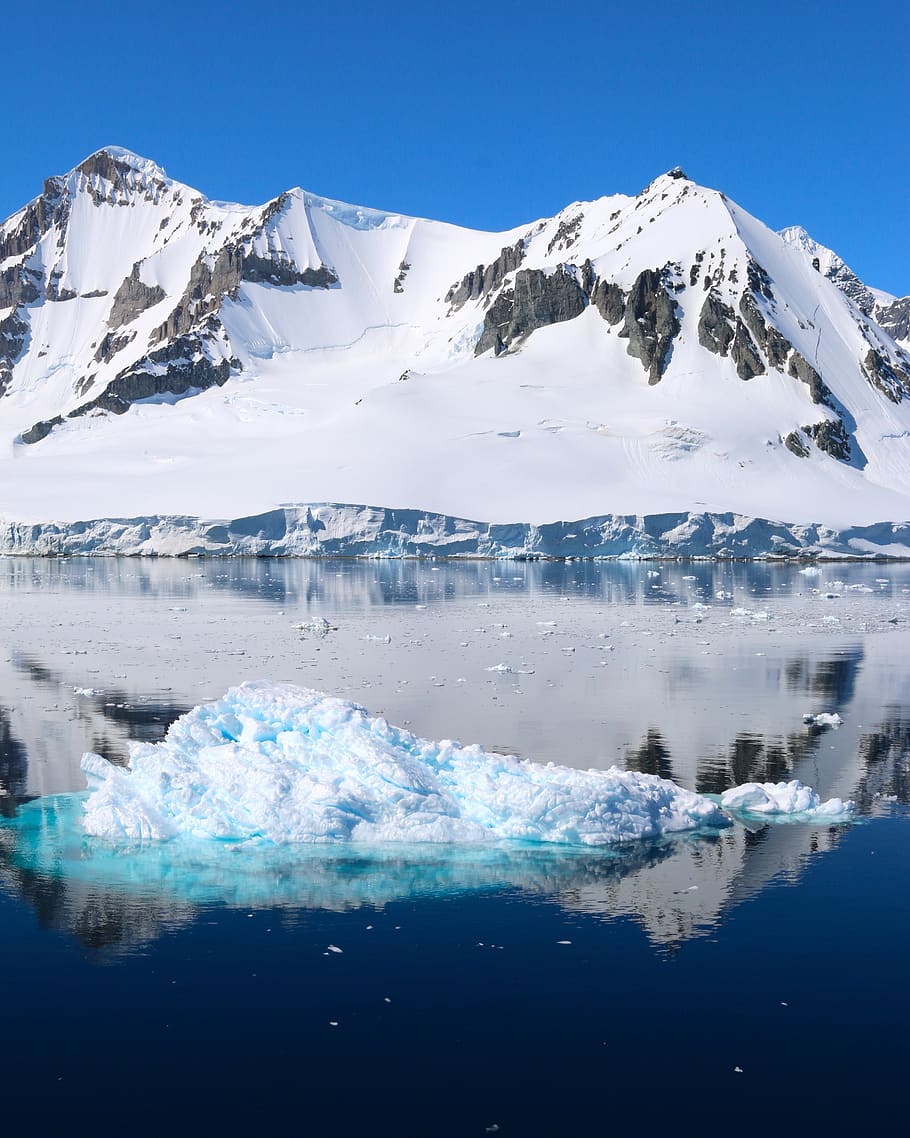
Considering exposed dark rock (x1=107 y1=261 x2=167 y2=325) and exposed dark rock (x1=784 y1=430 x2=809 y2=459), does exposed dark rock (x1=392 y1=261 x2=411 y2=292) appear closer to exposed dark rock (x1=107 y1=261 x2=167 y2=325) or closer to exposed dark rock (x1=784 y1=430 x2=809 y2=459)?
exposed dark rock (x1=107 y1=261 x2=167 y2=325)

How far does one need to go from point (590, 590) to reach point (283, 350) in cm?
9705

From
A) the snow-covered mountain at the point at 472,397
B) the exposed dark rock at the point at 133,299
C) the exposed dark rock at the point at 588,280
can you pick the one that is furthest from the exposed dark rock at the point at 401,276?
the exposed dark rock at the point at 588,280

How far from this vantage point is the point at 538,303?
374 ft

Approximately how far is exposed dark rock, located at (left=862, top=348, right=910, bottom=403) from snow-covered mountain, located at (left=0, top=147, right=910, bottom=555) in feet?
1.32

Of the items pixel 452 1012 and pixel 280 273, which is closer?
pixel 452 1012

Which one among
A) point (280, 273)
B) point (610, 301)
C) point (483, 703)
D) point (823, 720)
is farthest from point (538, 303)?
point (823, 720)

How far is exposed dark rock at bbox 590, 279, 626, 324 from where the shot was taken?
362 feet

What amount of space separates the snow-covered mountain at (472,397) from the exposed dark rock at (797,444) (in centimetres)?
23

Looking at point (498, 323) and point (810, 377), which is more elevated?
point (498, 323)

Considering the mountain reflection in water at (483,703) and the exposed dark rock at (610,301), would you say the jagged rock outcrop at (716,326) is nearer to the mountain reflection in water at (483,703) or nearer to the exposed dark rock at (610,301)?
the exposed dark rock at (610,301)

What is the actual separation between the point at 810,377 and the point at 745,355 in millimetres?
6097

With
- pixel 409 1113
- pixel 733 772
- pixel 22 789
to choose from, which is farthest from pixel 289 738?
pixel 409 1113

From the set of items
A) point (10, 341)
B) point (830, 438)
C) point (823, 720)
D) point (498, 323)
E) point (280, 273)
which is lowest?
point (823, 720)

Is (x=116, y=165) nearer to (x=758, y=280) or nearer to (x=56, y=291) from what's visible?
(x=56, y=291)
